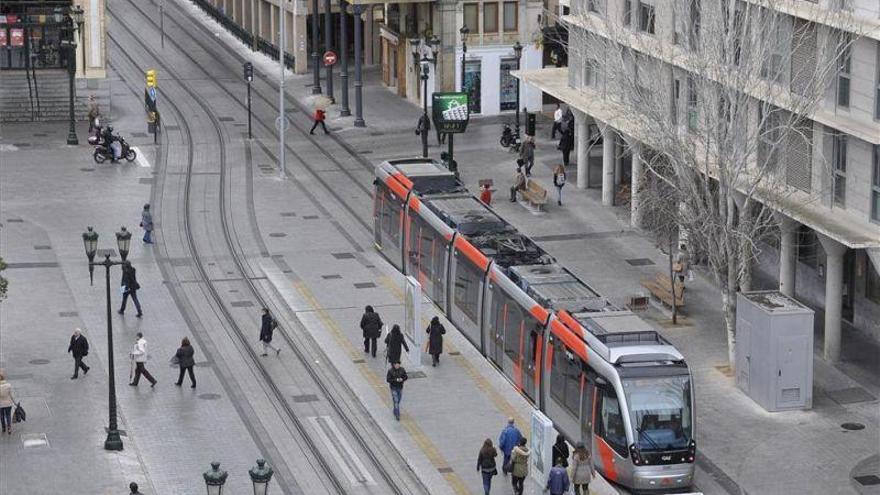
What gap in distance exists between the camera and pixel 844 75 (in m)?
51.8

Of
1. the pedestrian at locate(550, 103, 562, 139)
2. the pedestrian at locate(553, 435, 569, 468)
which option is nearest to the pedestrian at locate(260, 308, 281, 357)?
the pedestrian at locate(553, 435, 569, 468)

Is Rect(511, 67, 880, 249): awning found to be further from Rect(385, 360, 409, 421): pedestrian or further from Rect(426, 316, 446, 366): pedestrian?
Rect(385, 360, 409, 421): pedestrian

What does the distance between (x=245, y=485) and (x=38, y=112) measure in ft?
157

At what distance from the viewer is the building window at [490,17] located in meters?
89.6

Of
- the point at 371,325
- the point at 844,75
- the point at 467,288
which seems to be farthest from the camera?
the point at 467,288

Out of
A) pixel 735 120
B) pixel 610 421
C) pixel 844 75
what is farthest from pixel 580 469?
pixel 844 75

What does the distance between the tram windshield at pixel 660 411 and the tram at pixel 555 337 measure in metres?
0.02

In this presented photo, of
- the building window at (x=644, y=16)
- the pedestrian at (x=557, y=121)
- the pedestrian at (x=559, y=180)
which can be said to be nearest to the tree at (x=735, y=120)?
the building window at (x=644, y=16)

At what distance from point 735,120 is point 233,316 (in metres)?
16.1

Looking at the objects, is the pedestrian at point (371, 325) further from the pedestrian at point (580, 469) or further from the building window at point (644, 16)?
the building window at point (644, 16)

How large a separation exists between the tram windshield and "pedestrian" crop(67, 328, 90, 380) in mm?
15237

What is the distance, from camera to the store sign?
74.4 meters

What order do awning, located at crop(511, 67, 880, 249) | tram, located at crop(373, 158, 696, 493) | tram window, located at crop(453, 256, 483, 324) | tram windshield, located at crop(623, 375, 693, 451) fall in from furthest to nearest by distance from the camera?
tram window, located at crop(453, 256, 483, 324), awning, located at crop(511, 67, 880, 249), tram, located at crop(373, 158, 696, 493), tram windshield, located at crop(623, 375, 693, 451)

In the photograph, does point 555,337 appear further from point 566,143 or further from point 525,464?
point 566,143
